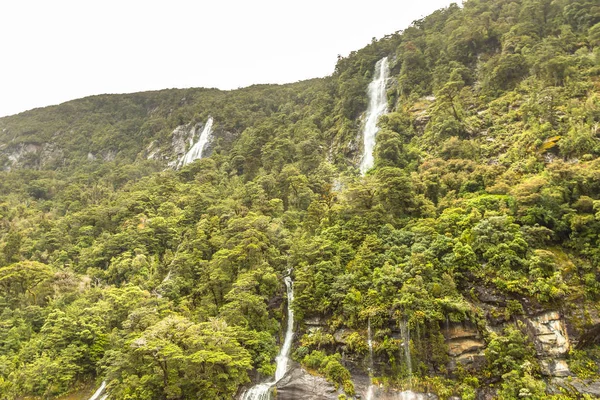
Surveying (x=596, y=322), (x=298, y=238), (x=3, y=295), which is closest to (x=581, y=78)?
(x=596, y=322)

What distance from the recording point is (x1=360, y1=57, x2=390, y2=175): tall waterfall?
4709cm

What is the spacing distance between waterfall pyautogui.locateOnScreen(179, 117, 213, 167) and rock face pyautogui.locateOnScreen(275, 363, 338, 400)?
57362 millimetres

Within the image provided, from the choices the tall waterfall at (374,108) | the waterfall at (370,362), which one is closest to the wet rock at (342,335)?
the waterfall at (370,362)

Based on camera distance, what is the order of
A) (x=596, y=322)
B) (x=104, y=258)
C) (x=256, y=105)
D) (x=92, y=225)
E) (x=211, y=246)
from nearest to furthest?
(x=596, y=322), (x=211, y=246), (x=104, y=258), (x=92, y=225), (x=256, y=105)

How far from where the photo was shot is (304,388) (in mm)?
21219

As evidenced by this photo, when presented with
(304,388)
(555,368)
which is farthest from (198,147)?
(555,368)

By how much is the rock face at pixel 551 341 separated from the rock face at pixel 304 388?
11.2m

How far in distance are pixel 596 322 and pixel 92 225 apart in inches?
1925

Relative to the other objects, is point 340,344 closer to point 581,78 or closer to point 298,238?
point 298,238

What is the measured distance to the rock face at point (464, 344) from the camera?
2013 centimetres

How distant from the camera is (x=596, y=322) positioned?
62.5ft

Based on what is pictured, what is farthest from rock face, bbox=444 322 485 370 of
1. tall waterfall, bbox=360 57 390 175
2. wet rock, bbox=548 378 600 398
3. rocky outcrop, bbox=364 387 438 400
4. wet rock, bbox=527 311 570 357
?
tall waterfall, bbox=360 57 390 175

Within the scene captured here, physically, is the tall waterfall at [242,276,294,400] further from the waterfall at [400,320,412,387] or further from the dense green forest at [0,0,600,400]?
the waterfall at [400,320,412,387]

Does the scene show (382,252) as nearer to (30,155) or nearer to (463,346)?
(463,346)
